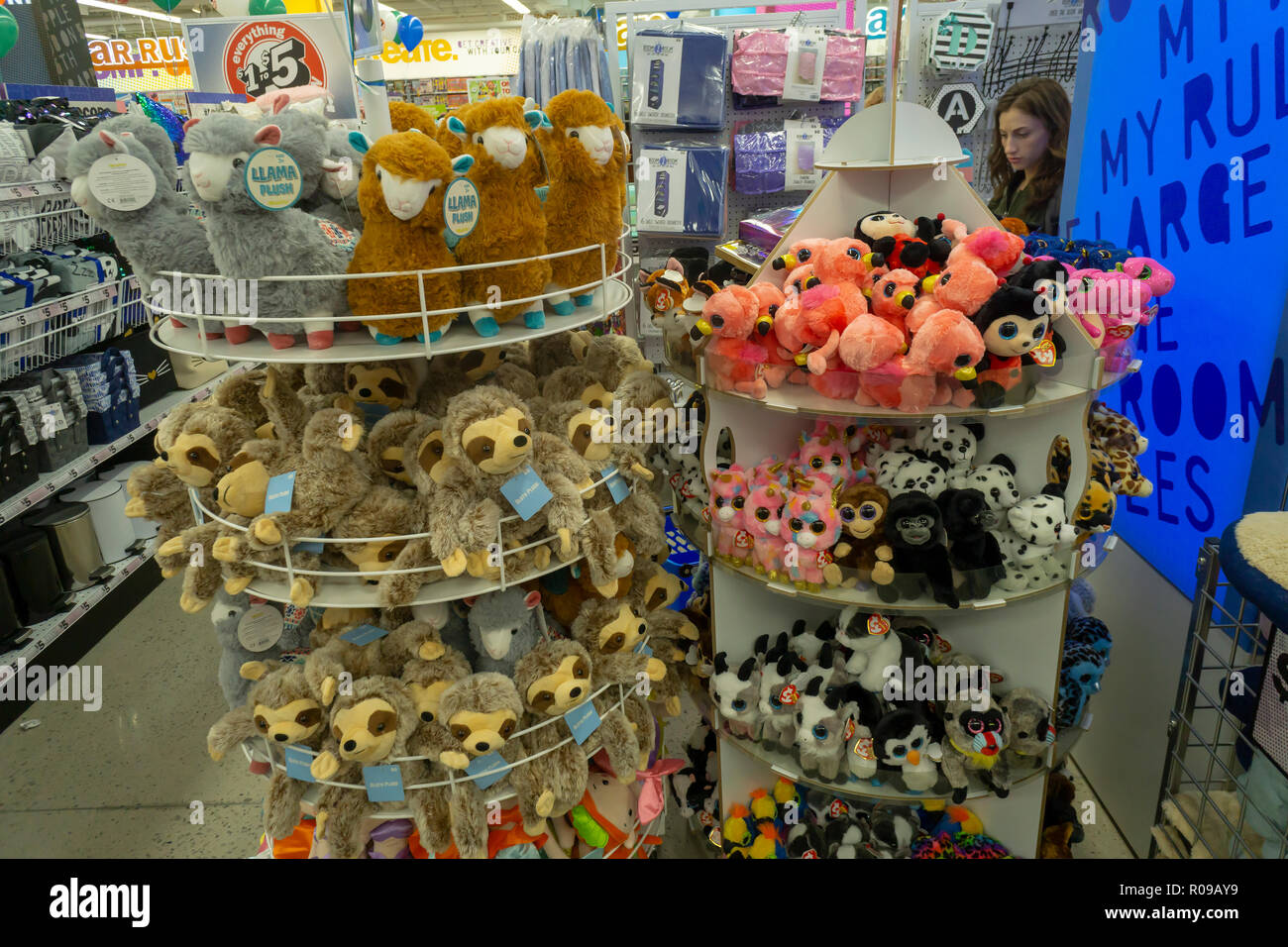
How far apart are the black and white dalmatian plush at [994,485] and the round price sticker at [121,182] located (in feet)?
5.25

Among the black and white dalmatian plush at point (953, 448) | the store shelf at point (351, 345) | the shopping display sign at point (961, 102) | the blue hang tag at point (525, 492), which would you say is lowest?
the black and white dalmatian plush at point (953, 448)

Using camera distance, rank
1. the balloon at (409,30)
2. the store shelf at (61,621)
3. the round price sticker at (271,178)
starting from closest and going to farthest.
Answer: the round price sticker at (271,178)
the balloon at (409,30)
the store shelf at (61,621)

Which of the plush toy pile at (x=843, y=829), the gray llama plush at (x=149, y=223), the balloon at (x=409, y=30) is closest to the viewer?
the gray llama plush at (x=149, y=223)

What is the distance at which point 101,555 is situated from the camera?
10.5 feet

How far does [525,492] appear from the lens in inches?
56.0

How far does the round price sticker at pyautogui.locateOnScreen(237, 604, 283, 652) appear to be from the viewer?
5.55 feet

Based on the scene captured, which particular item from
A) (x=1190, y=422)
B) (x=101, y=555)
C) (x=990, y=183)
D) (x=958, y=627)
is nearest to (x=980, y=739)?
(x=958, y=627)

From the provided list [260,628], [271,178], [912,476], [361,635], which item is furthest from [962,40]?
[260,628]

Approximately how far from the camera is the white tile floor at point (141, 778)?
236 cm

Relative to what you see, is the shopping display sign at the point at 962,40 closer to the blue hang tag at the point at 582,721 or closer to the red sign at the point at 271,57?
the red sign at the point at 271,57

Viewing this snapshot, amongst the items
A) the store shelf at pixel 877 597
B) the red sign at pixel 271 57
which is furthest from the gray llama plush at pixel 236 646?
the red sign at pixel 271 57

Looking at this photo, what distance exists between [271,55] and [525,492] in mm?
2035

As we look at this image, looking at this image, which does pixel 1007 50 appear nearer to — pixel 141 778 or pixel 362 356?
pixel 362 356
